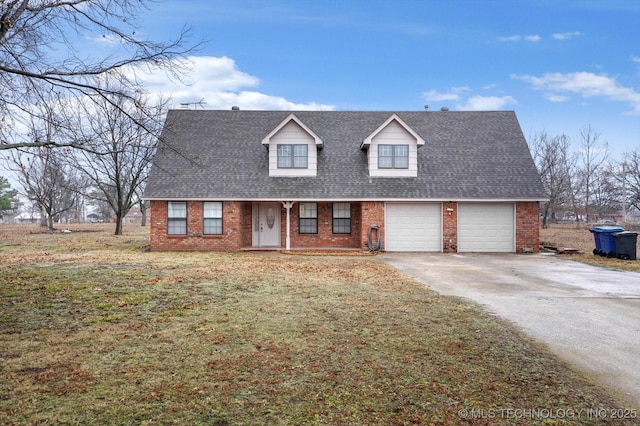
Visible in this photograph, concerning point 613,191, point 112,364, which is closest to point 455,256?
point 112,364

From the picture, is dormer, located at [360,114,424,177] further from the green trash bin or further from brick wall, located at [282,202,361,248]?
the green trash bin

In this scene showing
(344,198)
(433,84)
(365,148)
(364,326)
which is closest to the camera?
(364,326)

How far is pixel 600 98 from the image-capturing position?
114 feet

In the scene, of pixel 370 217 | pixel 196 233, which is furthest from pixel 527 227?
pixel 196 233

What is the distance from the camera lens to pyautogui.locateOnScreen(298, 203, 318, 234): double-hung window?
20.5 metres

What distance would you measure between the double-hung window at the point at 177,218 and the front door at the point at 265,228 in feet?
11.0

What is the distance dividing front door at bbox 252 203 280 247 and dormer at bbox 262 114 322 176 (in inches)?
80.8

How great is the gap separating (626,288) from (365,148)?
12969 mm

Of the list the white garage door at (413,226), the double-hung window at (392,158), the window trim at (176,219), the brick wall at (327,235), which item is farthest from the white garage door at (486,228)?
the window trim at (176,219)

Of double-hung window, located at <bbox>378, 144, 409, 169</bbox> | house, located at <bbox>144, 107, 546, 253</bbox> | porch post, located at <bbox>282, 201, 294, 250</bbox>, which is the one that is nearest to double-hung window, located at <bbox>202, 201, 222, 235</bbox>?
house, located at <bbox>144, 107, 546, 253</bbox>

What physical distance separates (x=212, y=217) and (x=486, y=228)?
12562 millimetres

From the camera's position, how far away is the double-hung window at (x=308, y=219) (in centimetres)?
2055

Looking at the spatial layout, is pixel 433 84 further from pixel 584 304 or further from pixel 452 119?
pixel 584 304

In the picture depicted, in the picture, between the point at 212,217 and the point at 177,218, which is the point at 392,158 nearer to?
the point at 212,217
